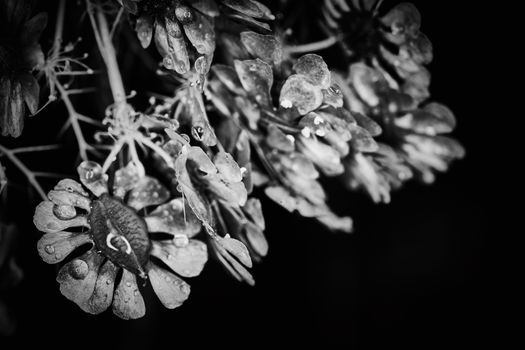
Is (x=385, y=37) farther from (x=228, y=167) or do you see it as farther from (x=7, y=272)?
(x=7, y=272)

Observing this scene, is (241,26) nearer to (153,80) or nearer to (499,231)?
(153,80)

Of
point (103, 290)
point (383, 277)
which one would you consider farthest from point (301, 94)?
point (383, 277)

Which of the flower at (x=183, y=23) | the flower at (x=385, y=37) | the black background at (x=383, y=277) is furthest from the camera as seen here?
the black background at (x=383, y=277)

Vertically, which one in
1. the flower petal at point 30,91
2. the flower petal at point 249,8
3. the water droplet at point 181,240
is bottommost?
the water droplet at point 181,240

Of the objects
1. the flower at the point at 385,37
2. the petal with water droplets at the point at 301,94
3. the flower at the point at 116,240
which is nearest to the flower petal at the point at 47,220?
the flower at the point at 116,240

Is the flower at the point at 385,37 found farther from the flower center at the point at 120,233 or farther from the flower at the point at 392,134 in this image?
the flower center at the point at 120,233

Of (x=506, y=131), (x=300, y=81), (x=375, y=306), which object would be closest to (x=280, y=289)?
(x=375, y=306)

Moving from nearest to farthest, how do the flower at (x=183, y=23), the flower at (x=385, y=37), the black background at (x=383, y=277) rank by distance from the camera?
the flower at (x=183, y=23) < the flower at (x=385, y=37) < the black background at (x=383, y=277)

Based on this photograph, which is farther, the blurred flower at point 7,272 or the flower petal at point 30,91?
the blurred flower at point 7,272

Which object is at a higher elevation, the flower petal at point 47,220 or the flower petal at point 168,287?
the flower petal at point 47,220
